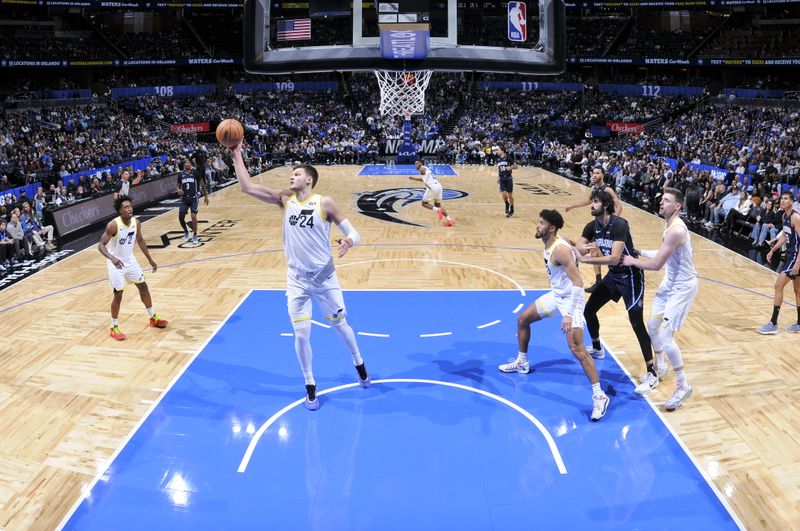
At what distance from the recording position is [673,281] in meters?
5.75

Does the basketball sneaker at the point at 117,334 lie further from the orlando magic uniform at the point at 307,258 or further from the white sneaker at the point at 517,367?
the white sneaker at the point at 517,367

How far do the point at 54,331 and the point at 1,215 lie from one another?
5.42 metres

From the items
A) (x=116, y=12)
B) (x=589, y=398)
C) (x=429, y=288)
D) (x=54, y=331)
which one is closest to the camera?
(x=589, y=398)

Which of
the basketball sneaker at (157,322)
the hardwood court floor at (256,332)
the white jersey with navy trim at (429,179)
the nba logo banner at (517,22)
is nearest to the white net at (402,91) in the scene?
the white jersey with navy trim at (429,179)

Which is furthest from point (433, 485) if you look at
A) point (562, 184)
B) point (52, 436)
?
point (562, 184)

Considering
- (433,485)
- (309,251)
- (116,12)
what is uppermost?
(116,12)

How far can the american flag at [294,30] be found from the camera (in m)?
10.6

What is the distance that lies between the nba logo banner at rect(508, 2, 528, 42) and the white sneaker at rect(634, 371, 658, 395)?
6.45 m

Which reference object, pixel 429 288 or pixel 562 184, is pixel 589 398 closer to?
pixel 429 288

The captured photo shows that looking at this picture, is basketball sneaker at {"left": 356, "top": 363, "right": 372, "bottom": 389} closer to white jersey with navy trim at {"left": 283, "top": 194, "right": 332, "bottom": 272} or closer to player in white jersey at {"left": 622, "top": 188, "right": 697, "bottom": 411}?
white jersey with navy trim at {"left": 283, "top": 194, "right": 332, "bottom": 272}

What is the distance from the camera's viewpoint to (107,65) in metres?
38.3

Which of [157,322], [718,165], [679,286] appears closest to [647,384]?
[679,286]

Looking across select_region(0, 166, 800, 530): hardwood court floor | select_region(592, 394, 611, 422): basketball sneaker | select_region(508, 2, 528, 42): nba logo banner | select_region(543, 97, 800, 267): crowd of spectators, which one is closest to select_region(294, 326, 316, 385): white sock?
select_region(0, 166, 800, 530): hardwood court floor

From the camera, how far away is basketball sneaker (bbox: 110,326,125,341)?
7.66m
